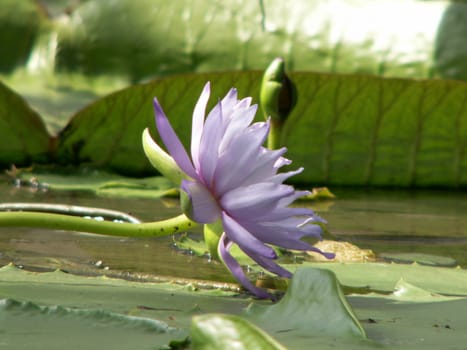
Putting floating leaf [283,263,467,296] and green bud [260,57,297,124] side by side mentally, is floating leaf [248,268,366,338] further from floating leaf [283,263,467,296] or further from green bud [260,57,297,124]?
green bud [260,57,297,124]

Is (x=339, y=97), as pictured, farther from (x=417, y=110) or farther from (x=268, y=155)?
(x=268, y=155)

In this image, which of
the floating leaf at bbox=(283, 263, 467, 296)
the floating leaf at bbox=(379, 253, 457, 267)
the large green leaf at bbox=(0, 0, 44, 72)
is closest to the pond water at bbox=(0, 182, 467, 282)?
the floating leaf at bbox=(379, 253, 457, 267)

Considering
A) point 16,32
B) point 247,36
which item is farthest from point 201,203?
point 16,32

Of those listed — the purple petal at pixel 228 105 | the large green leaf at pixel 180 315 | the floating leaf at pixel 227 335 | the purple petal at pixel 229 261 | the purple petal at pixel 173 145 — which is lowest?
the large green leaf at pixel 180 315

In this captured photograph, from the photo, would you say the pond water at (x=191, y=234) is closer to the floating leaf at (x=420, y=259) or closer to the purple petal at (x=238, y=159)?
the floating leaf at (x=420, y=259)

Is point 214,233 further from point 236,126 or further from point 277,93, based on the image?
point 277,93

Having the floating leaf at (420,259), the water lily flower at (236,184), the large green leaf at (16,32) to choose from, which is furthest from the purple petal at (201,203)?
the large green leaf at (16,32)
